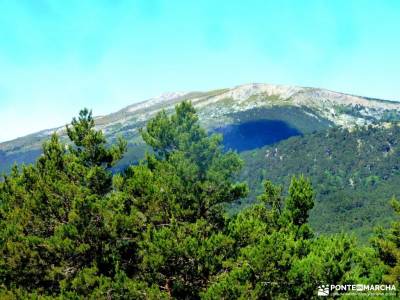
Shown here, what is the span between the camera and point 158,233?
117ft

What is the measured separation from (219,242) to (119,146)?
49.3ft

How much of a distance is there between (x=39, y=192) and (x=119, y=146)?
8.65m

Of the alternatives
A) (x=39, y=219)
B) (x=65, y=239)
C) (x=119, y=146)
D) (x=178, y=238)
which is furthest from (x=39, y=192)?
(x=178, y=238)

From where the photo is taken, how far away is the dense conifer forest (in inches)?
1369

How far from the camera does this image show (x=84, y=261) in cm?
3891

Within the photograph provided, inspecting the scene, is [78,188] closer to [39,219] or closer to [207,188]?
[39,219]

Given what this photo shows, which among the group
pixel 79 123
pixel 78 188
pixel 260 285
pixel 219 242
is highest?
pixel 79 123

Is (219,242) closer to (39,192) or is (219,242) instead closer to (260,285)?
(260,285)

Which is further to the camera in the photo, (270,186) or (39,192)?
(270,186)

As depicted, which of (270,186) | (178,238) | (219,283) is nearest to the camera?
(219,283)

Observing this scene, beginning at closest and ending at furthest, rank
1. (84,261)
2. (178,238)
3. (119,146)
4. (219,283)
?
(219,283) → (178,238) → (84,261) → (119,146)

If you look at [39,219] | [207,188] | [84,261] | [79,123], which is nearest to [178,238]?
[207,188]

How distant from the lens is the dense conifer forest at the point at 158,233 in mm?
34781

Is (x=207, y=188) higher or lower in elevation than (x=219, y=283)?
higher
